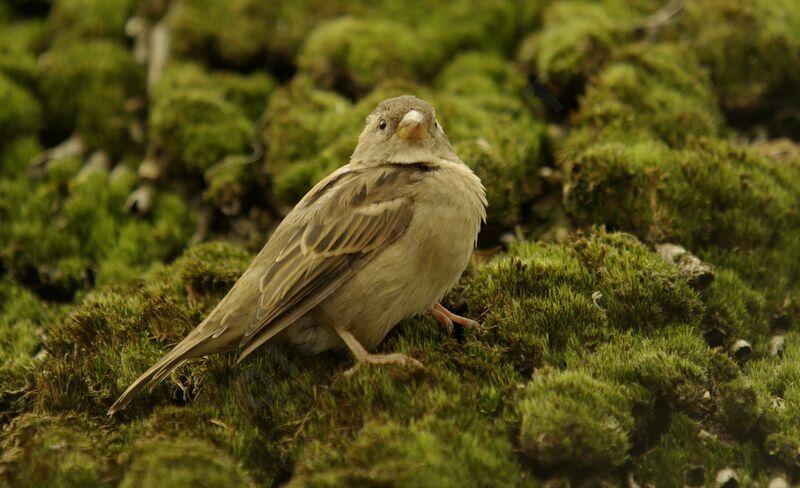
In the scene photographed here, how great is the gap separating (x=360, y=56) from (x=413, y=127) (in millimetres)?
3322

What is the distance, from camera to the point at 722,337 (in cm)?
632

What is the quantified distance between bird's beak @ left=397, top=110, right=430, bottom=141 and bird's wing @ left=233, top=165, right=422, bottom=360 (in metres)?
0.30

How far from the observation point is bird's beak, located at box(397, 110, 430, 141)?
6660mm

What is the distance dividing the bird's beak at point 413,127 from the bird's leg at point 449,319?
1351 millimetres

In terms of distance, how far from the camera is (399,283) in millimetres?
5969

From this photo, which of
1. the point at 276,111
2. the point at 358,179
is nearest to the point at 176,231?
the point at 276,111

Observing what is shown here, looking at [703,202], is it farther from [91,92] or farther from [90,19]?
[90,19]

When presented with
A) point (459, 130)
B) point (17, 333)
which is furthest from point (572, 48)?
point (17, 333)

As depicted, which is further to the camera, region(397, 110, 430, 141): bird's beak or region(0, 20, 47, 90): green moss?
region(0, 20, 47, 90): green moss

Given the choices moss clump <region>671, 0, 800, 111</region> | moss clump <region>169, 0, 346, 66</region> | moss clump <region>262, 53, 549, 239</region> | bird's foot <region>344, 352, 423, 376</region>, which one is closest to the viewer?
bird's foot <region>344, 352, 423, 376</region>

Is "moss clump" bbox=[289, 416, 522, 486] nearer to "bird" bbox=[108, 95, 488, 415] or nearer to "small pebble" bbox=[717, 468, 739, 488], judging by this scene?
"bird" bbox=[108, 95, 488, 415]

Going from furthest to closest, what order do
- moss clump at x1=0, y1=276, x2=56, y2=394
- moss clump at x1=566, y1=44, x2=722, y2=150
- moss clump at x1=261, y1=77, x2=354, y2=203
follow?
moss clump at x1=261, y1=77, x2=354, y2=203 < moss clump at x1=566, y1=44, x2=722, y2=150 < moss clump at x1=0, y1=276, x2=56, y2=394

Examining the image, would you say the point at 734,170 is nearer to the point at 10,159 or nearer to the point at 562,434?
the point at 562,434

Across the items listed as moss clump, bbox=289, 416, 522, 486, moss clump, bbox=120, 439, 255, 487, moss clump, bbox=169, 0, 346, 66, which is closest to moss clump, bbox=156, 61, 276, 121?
moss clump, bbox=169, 0, 346, 66
